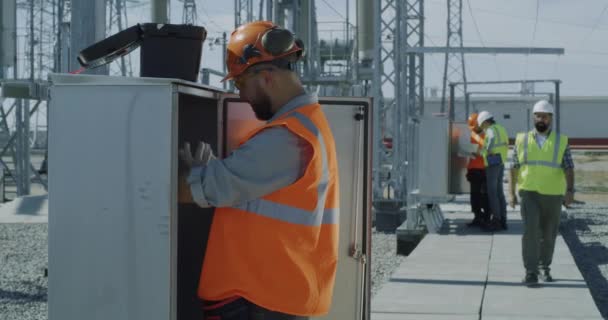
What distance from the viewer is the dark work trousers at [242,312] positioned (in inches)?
126

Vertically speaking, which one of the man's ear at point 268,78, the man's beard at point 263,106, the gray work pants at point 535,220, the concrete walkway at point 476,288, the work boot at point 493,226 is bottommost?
the concrete walkway at point 476,288

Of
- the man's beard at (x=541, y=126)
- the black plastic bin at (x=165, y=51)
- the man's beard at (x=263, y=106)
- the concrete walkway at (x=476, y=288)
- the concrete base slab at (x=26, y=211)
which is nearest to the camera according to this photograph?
the man's beard at (x=263, y=106)

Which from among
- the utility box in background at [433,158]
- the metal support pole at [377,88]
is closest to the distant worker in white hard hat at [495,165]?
the utility box in background at [433,158]

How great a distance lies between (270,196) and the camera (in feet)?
10.3

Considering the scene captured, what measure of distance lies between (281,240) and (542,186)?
20.1 feet

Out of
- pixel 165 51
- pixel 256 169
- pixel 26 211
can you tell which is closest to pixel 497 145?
pixel 26 211

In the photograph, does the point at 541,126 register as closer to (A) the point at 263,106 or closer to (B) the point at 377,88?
(A) the point at 263,106

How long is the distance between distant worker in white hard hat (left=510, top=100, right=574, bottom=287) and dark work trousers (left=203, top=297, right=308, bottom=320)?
19.5 feet

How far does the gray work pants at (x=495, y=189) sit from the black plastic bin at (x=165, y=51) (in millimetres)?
10210

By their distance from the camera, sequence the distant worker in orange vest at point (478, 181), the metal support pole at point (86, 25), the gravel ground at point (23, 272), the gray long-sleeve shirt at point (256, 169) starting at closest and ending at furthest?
1. the gray long-sleeve shirt at point (256, 169)
2. the metal support pole at point (86, 25)
3. the gravel ground at point (23, 272)
4. the distant worker in orange vest at point (478, 181)

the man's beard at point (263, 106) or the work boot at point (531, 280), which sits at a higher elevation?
the man's beard at point (263, 106)

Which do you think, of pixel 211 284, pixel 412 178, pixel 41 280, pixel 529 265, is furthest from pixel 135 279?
pixel 412 178

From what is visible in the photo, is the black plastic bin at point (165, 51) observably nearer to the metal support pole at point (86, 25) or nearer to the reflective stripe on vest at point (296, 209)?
the reflective stripe on vest at point (296, 209)

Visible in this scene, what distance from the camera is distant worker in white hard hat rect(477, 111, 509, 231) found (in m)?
13.3
